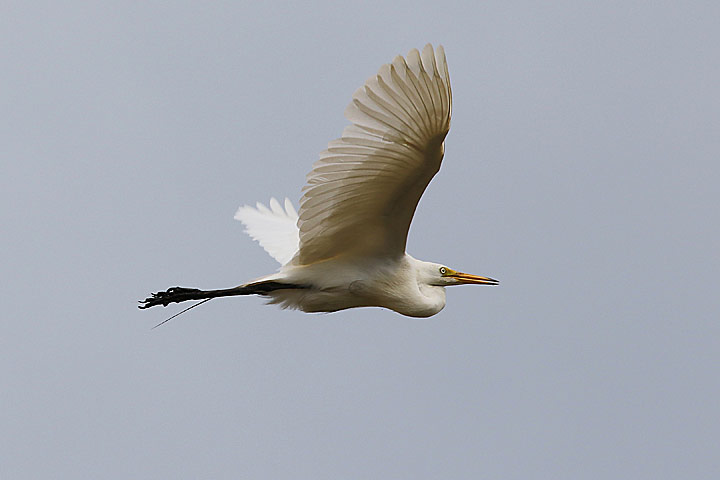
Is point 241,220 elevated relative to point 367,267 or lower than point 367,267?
elevated

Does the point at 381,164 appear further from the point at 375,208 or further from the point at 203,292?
the point at 203,292

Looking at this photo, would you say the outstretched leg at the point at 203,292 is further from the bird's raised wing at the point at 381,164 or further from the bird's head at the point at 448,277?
the bird's head at the point at 448,277

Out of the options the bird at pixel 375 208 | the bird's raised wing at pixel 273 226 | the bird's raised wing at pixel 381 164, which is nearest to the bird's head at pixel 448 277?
the bird at pixel 375 208

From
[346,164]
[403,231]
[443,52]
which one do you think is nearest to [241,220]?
[403,231]

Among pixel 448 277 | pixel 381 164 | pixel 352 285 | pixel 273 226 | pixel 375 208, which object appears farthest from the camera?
pixel 273 226

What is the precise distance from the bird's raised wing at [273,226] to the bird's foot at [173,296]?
2470 mm

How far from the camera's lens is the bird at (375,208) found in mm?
7836

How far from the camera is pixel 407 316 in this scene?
10.4 metres

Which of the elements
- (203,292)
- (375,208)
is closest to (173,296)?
(203,292)

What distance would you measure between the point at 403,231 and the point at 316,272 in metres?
0.96

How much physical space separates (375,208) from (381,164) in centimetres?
75

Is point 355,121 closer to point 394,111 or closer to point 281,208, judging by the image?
point 394,111

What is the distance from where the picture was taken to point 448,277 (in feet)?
35.3

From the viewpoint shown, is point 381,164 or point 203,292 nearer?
point 381,164
